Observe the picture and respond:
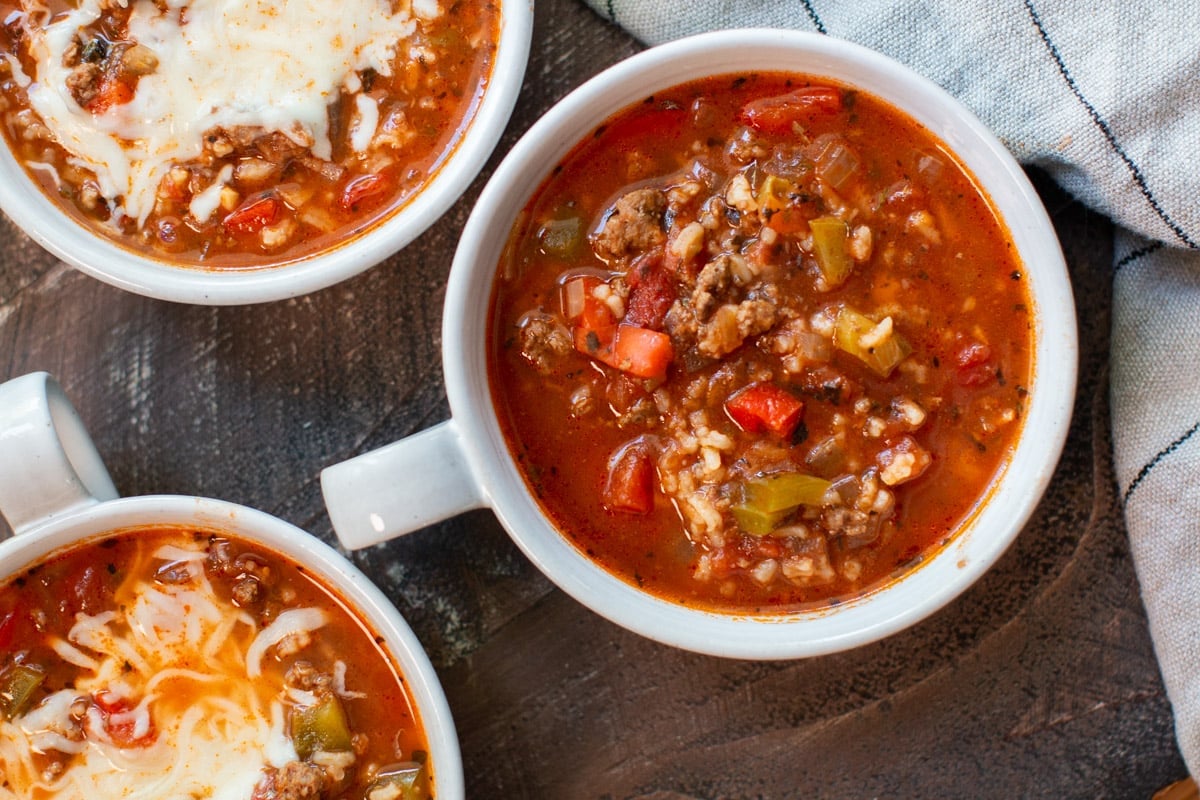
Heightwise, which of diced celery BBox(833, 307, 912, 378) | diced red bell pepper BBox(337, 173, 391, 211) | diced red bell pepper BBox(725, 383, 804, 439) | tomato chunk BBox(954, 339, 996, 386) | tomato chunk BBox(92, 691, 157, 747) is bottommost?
tomato chunk BBox(92, 691, 157, 747)

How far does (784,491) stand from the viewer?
2.75 metres

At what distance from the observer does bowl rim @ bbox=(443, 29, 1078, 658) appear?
8.89 ft

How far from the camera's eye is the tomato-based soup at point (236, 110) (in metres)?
3.01

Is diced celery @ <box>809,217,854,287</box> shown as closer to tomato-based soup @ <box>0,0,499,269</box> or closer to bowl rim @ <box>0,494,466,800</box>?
tomato-based soup @ <box>0,0,499,269</box>

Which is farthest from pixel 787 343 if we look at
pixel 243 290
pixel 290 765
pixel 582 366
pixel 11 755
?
pixel 11 755

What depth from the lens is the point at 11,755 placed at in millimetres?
3018

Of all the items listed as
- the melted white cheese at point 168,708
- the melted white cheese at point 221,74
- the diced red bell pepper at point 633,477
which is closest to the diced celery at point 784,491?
the diced red bell pepper at point 633,477

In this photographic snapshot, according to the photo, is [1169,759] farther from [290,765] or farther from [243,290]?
[243,290]

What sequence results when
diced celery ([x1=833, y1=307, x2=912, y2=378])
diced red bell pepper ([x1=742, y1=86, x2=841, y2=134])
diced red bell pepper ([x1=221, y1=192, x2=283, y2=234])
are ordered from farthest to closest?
diced red bell pepper ([x1=221, y1=192, x2=283, y2=234])
diced red bell pepper ([x1=742, y1=86, x2=841, y2=134])
diced celery ([x1=833, y1=307, x2=912, y2=378])

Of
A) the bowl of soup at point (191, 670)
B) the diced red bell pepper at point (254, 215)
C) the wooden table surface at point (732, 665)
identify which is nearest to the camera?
the bowl of soup at point (191, 670)

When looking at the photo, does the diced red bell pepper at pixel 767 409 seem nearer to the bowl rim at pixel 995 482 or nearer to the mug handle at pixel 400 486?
the bowl rim at pixel 995 482

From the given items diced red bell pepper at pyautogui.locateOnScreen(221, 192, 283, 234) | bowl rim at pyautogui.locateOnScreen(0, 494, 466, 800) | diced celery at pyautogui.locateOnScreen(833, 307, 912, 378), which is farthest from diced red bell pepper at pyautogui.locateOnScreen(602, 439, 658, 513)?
diced red bell pepper at pyautogui.locateOnScreen(221, 192, 283, 234)

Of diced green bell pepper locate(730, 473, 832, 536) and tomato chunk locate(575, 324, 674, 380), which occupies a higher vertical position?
tomato chunk locate(575, 324, 674, 380)

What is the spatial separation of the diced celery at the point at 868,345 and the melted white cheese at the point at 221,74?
1476mm
